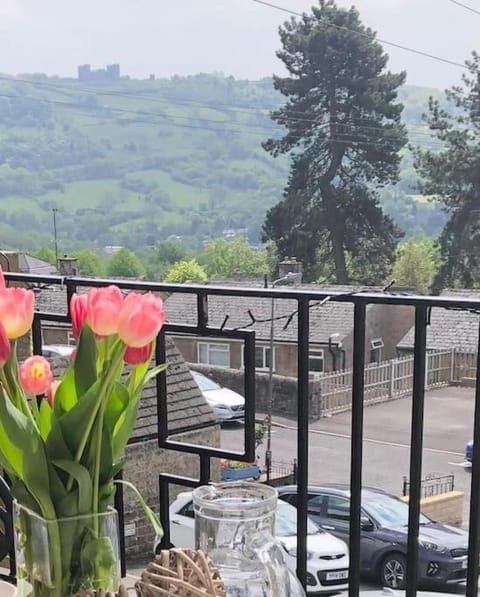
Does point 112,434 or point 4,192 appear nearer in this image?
point 112,434

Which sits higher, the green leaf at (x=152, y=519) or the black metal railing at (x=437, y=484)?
the green leaf at (x=152, y=519)

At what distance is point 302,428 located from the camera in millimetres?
1195

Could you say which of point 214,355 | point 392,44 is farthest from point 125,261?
point 392,44

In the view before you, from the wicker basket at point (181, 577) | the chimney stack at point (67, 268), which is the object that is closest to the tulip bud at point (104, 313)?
the wicker basket at point (181, 577)

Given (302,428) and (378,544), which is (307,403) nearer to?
(302,428)

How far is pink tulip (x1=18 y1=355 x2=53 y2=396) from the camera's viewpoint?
27.3 inches

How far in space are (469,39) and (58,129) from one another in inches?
429

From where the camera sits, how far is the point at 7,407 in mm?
645

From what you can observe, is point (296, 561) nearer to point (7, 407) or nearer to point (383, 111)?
point (7, 407)

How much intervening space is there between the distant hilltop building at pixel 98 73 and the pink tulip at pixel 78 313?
1686 centimetres

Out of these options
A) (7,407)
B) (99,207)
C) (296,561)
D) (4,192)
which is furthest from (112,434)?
(99,207)

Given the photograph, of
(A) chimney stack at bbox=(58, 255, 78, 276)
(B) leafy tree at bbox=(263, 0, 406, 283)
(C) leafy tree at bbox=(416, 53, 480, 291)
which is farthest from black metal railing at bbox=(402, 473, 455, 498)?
(B) leafy tree at bbox=(263, 0, 406, 283)

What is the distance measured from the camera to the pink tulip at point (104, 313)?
64 centimetres

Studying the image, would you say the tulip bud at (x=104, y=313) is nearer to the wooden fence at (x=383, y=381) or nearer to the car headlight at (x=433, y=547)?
the car headlight at (x=433, y=547)
